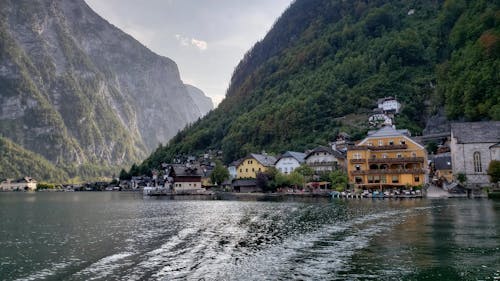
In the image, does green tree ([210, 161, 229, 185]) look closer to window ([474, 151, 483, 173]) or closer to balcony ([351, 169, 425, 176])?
balcony ([351, 169, 425, 176])

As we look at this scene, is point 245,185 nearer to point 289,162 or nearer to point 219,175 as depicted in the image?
point 289,162

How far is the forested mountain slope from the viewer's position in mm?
102062

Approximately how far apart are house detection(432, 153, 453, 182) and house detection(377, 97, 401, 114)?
38095 millimetres

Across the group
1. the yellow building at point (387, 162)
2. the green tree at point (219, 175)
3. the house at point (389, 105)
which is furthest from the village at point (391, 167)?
the house at point (389, 105)

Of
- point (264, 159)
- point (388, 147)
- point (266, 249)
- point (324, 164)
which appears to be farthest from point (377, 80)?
point (266, 249)

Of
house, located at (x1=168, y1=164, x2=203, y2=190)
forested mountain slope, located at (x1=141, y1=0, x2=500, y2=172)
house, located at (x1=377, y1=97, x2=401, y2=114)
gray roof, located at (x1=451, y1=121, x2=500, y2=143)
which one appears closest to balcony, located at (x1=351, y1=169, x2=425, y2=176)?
gray roof, located at (x1=451, y1=121, x2=500, y2=143)

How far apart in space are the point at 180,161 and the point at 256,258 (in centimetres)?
14031

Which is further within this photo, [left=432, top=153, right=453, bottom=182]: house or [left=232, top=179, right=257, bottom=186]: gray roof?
[left=232, top=179, right=257, bottom=186]: gray roof

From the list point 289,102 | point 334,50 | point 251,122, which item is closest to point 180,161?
point 251,122

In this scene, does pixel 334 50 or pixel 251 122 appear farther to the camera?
pixel 334 50

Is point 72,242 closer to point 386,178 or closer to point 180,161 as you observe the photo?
point 386,178

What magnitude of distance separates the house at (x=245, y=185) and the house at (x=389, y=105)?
51.1 m

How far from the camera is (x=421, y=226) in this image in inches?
1268

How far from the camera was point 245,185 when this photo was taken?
96375mm
